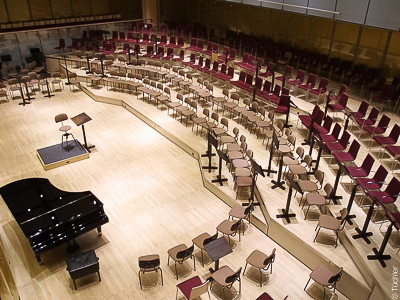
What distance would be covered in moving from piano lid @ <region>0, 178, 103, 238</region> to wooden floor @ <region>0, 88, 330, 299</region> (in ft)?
2.46

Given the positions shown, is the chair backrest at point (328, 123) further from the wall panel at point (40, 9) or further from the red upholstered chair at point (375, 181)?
the wall panel at point (40, 9)

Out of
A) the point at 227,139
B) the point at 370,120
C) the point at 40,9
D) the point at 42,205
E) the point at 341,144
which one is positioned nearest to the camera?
the point at 42,205

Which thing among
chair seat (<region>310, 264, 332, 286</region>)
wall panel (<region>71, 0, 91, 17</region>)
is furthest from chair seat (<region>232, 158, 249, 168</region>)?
wall panel (<region>71, 0, 91, 17</region>)

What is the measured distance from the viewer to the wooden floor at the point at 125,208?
5332 millimetres

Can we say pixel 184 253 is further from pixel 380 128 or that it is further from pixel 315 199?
pixel 380 128

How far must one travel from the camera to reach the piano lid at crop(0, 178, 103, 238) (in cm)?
544

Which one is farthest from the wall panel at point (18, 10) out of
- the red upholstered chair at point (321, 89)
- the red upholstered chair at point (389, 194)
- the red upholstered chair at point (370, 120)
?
the red upholstered chair at point (389, 194)

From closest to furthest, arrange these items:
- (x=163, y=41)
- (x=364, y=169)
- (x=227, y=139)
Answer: (x=364, y=169), (x=227, y=139), (x=163, y=41)

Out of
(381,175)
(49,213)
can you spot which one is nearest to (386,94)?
(381,175)

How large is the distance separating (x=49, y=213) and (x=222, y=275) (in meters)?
2.92

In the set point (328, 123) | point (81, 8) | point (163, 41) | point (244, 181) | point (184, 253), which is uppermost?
point (81, 8)

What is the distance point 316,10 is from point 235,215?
21.2 ft

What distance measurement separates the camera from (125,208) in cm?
693

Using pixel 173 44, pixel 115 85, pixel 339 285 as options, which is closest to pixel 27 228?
pixel 339 285
